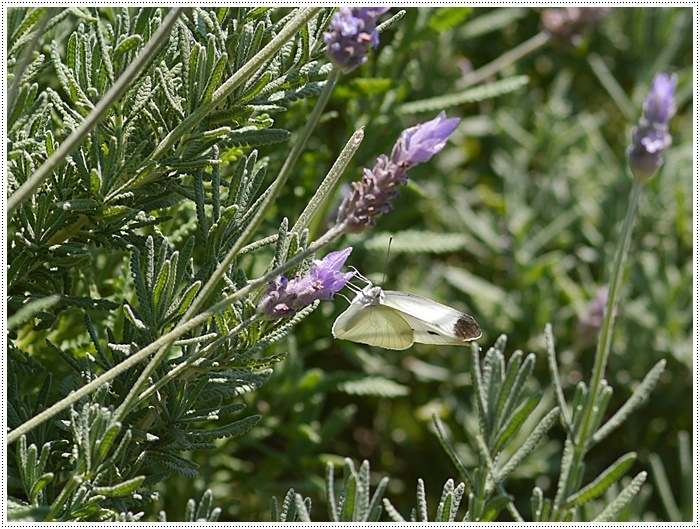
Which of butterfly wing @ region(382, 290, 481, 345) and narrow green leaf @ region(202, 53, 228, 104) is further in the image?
butterfly wing @ region(382, 290, 481, 345)

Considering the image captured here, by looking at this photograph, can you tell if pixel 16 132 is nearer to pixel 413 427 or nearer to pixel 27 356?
pixel 27 356

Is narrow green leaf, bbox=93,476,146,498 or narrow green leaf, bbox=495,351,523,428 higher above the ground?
narrow green leaf, bbox=495,351,523,428

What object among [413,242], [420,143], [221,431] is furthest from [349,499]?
[413,242]

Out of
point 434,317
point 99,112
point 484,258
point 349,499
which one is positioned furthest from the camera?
point 484,258

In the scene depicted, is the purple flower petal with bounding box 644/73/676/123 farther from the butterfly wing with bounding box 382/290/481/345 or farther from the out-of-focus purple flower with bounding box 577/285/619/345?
the out-of-focus purple flower with bounding box 577/285/619/345

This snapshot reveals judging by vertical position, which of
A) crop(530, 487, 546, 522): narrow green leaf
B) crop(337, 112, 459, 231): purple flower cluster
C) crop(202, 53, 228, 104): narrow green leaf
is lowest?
crop(530, 487, 546, 522): narrow green leaf

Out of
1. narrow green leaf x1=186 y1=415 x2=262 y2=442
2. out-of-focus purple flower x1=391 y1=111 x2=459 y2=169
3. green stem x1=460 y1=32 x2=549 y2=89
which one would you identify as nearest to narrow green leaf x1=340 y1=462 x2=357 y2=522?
narrow green leaf x1=186 y1=415 x2=262 y2=442

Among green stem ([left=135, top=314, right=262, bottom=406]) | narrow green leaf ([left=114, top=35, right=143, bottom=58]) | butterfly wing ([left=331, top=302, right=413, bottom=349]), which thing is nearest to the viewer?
green stem ([left=135, top=314, right=262, bottom=406])

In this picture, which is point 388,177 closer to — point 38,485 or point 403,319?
point 403,319
